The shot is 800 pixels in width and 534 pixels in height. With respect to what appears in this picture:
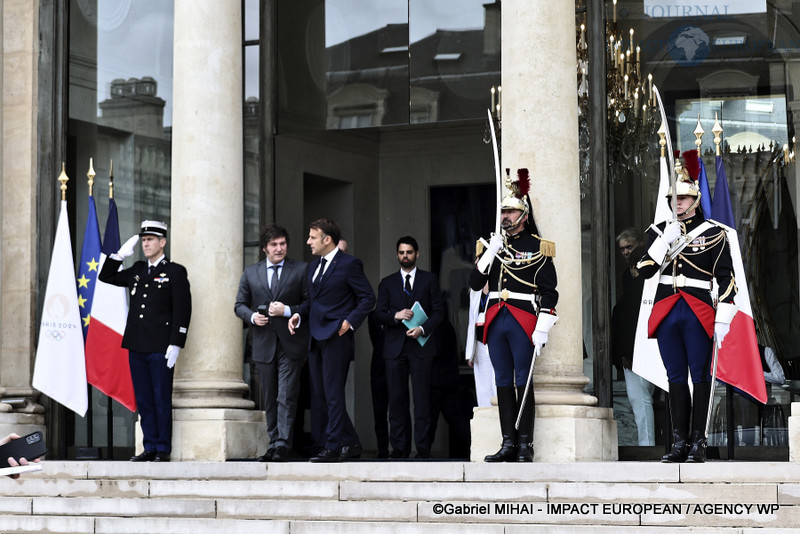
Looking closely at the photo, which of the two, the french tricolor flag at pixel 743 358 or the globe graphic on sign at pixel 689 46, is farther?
the globe graphic on sign at pixel 689 46

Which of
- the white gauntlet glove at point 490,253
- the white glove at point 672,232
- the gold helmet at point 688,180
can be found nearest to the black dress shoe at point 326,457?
the white gauntlet glove at point 490,253

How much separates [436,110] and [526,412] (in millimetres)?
3809

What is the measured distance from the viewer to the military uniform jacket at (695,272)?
959 centimetres

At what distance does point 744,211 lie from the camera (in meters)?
11.8

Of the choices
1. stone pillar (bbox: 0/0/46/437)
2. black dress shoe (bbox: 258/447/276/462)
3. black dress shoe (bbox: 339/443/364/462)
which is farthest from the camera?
stone pillar (bbox: 0/0/46/437)

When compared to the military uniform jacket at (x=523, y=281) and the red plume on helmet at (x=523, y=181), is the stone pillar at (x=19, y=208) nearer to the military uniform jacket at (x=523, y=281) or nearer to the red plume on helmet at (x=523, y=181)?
the military uniform jacket at (x=523, y=281)

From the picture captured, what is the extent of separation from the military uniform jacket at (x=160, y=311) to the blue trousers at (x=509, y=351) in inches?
106

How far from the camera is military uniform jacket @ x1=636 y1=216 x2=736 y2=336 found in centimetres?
959

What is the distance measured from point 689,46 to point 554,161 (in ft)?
7.25

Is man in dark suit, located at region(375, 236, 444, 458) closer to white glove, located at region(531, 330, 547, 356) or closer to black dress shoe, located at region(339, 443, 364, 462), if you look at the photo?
black dress shoe, located at region(339, 443, 364, 462)

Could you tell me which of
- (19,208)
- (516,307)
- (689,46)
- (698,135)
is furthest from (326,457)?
(689,46)

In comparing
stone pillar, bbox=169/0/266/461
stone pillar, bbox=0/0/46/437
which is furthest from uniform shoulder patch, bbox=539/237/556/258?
stone pillar, bbox=0/0/46/437

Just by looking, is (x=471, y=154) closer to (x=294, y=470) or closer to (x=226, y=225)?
(x=226, y=225)

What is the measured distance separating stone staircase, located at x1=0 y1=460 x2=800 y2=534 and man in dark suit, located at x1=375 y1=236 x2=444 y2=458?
2.25 m
